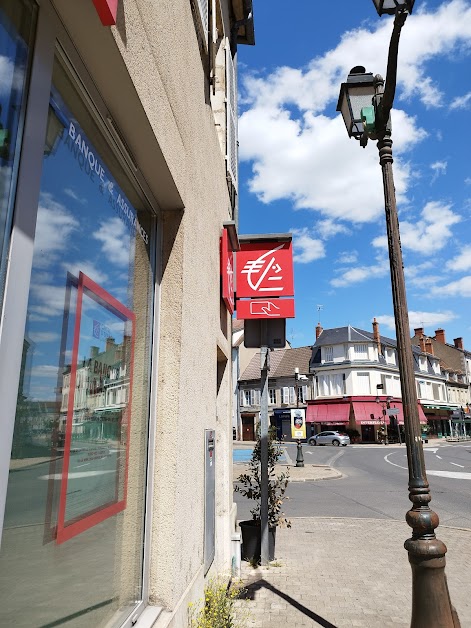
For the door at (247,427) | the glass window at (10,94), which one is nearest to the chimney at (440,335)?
the door at (247,427)

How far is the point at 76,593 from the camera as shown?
182 cm

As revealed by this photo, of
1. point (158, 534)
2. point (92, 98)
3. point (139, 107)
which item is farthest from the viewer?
point (158, 534)

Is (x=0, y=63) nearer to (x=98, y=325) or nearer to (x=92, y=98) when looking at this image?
A: (x=92, y=98)

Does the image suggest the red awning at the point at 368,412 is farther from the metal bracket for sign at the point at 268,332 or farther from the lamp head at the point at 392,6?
the lamp head at the point at 392,6

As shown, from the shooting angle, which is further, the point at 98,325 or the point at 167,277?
the point at 167,277

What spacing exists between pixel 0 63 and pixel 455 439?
54645 millimetres

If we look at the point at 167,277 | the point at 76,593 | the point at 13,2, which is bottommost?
the point at 76,593

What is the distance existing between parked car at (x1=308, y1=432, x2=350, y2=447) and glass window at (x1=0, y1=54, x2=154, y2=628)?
3859cm

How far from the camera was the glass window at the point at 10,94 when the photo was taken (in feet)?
4.44

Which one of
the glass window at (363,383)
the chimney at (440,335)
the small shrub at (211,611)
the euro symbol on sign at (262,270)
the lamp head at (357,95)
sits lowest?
the small shrub at (211,611)

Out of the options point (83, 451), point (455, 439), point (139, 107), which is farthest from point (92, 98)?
point (455, 439)

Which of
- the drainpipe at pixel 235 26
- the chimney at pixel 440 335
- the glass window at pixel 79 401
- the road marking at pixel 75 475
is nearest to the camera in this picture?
the glass window at pixel 79 401

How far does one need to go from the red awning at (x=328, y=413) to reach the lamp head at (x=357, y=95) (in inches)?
1616

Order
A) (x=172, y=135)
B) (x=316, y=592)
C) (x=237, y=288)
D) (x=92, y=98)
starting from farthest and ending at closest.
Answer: (x=237, y=288) < (x=316, y=592) < (x=172, y=135) < (x=92, y=98)
